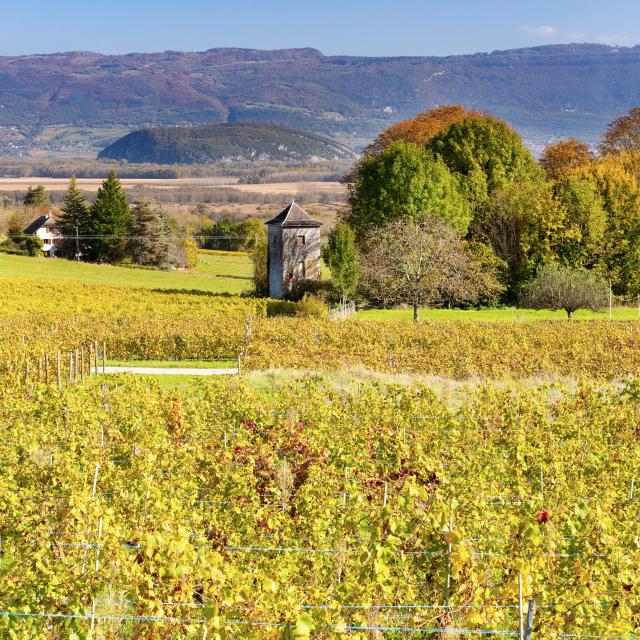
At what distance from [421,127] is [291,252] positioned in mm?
17931

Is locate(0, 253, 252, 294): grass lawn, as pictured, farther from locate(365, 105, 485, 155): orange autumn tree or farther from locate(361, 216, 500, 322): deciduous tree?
locate(361, 216, 500, 322): deciduous tree

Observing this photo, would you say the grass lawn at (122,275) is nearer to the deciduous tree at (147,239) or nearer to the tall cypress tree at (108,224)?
the deciduous tree at (147,239)

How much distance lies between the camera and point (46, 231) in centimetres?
8612

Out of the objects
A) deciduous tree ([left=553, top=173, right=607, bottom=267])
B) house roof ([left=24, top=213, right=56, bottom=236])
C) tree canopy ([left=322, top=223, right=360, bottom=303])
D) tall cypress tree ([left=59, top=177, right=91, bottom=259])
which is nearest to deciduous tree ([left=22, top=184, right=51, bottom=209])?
house roof ([left=24, top=213, right=56, bottom=236])

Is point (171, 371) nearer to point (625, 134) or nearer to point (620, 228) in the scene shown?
point (620, 228)

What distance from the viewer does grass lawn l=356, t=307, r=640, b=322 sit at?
141 feet

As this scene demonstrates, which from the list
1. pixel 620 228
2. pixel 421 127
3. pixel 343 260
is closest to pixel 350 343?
pixel 343 260

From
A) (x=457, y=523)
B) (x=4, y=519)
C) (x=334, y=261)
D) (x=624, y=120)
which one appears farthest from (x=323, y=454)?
(x=624, y=120)

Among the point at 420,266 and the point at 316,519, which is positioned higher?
the point at 420,266

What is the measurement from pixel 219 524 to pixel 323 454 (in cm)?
281

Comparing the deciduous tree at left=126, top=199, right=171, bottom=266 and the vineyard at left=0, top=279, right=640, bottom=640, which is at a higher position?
the deciduous tree at left=126, top=199, right=171, bottom=266

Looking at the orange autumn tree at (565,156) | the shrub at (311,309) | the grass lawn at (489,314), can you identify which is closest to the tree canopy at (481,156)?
the grass lawn at (489,314)

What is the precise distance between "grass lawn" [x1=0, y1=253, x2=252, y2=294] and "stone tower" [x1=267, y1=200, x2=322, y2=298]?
620 cm

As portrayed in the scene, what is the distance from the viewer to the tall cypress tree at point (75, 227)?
76250 millimetres
